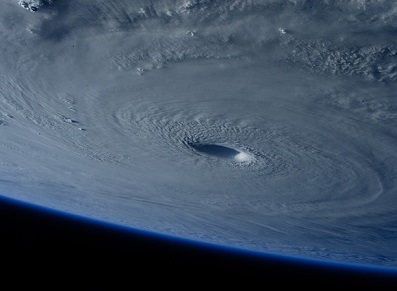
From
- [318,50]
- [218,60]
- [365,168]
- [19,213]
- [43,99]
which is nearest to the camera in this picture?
[318,50]

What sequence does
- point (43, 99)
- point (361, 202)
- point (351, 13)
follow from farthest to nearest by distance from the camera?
point (361, 202) → point (43, 99) → point (351, 13)

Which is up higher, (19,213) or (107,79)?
(107,79)

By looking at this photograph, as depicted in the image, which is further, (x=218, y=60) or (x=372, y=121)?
(x=372, y=121)

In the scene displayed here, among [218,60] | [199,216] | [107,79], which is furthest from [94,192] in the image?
[218,60]

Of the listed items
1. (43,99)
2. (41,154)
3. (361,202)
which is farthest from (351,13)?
(41,154)

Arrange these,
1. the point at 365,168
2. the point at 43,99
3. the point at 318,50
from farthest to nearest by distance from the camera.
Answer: the point at 365,168, the point at 43,99, the point at 318,50

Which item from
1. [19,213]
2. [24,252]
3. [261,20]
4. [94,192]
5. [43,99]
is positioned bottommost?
[24,252]

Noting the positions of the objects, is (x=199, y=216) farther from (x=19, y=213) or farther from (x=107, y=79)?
(x=19, y=213)

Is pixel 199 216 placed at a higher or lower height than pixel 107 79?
lower

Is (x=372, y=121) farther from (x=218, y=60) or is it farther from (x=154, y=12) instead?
(x=154, y=12)
